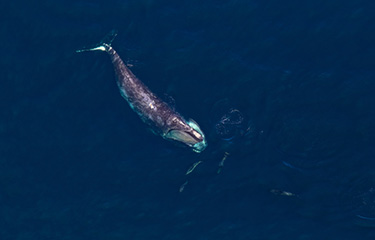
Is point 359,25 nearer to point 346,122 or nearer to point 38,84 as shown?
point 346,122

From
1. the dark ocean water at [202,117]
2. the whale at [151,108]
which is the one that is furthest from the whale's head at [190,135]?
the dark ocean water at [202,117]

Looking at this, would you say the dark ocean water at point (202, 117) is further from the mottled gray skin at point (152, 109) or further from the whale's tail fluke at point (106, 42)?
the mottled gray skin at point (152, 109)

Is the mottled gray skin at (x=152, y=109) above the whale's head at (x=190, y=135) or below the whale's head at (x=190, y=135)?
above

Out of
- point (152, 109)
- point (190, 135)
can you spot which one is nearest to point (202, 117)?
point (190, 135)

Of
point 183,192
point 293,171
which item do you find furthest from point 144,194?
point 293,171

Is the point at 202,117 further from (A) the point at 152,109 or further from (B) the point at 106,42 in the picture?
(B) the point at 106,42

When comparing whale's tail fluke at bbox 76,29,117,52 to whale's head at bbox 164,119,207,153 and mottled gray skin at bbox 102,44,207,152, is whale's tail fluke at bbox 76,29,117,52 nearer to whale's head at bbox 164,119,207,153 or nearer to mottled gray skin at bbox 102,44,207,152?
mottled gray skin at bbox 102,44,207,152

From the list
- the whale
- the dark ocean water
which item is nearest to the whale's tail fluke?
the whale
